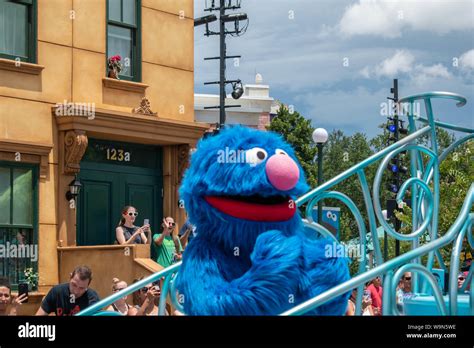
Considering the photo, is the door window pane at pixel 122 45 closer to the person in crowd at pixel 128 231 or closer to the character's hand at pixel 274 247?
the person in crowd at pixel 128 231

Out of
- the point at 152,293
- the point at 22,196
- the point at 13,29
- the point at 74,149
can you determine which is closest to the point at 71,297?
the point at 152,293

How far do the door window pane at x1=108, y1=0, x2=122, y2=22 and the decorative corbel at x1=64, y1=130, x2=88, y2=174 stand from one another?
1.67m

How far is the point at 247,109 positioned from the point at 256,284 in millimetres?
27150

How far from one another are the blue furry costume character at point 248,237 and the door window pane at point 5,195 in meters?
6.03

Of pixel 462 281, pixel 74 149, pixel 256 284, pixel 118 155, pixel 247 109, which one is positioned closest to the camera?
pixel 256 284

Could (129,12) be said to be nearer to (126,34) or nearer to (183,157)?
(126,34)

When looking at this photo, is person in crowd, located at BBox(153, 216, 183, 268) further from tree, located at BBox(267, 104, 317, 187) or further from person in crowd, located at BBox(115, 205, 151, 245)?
tree, located at BBox(267, 104, 317, 187)

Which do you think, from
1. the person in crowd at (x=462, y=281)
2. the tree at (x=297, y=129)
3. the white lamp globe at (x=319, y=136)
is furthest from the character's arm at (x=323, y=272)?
the tree at (x=297, y=129)

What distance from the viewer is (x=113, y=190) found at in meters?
11.7

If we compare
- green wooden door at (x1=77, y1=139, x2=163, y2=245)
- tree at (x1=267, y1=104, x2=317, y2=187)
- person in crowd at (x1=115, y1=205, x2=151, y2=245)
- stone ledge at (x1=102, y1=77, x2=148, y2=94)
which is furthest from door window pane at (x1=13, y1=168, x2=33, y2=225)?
tree at (x1=267, y1=104, x2=317, y2=187)

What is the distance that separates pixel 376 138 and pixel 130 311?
17.6 meters

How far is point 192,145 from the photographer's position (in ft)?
39.7

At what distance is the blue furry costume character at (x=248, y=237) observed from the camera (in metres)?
4.18
